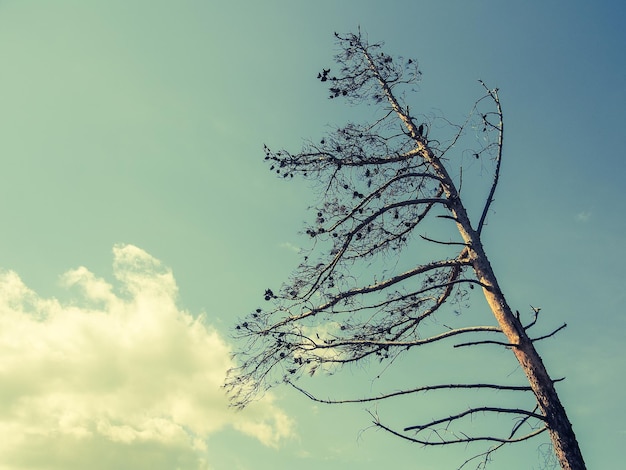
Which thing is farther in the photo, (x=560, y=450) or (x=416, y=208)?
(x=416, y=208)

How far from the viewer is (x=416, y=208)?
634 cm

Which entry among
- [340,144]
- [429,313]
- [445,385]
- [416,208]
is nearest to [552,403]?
[445,385]

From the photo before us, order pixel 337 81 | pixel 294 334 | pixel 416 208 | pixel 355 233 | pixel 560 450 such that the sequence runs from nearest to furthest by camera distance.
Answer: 1. pixel 560 450
2. pixel 294 334
3. pixel 355 233
4. pixel 416 208
5. pixel 337 81

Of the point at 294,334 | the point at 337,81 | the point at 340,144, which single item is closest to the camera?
the point at 294,334

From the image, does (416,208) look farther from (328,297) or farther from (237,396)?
(237,396)

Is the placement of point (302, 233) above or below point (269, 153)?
below

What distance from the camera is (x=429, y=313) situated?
6.07m

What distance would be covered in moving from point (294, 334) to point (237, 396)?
3.48ft

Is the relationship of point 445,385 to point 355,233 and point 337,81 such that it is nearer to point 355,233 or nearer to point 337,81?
point 355,233

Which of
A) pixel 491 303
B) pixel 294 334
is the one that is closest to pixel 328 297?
pixel 294 334

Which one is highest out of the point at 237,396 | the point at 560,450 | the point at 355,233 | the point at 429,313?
the point at 355,233

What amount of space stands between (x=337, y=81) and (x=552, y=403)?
219 inches

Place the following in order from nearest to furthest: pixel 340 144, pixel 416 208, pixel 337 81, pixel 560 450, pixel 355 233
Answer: pixel 560 450, pixel 355 233, pixel 340 144, pixel 416 208, pixel 337 81

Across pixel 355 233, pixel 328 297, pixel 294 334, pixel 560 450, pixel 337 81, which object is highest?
pixel 337 81
